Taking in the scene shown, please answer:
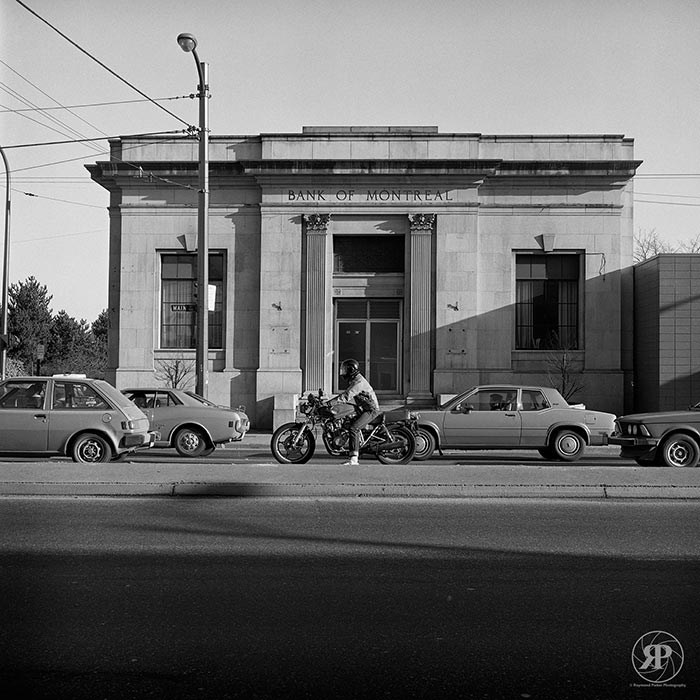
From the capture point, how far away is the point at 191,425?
59.2 feet

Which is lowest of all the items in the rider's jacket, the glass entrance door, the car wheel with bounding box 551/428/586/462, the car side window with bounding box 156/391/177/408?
the car wheel with bounding box 551/428/586/462

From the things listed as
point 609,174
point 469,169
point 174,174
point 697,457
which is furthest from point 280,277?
point 697,457

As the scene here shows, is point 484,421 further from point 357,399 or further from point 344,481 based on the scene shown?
point 344,481

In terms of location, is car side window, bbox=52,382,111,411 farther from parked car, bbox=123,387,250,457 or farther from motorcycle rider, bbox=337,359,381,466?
motorcycle rider, bbox=337,359,381,466

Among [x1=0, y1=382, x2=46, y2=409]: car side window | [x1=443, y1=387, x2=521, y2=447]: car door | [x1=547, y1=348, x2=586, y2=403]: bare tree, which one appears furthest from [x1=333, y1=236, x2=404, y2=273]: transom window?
[x1=0, y1=382, x2=46, y2=409]: car side window

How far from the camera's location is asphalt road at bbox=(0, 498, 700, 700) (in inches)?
188

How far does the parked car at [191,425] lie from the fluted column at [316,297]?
34.0 feet

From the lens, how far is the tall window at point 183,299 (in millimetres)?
29406

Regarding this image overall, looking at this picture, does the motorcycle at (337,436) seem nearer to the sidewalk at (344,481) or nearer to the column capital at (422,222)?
the sidewalk at (344,481)

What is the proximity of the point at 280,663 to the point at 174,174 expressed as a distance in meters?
25.9

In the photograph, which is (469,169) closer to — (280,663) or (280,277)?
(280,277)

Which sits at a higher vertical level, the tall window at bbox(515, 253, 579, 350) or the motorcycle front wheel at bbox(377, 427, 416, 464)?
the tall window at bbox(515, 253, 579, 350)

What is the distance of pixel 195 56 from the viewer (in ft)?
71.9

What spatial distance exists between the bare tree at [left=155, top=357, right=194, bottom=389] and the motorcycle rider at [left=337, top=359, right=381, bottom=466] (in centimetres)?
1504
